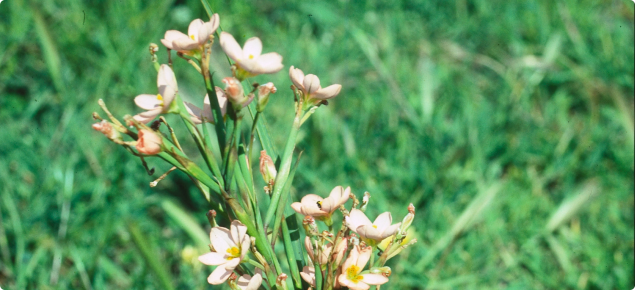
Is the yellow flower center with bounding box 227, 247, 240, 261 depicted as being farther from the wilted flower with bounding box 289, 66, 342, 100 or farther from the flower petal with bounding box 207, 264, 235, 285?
the wilted flower with bounding box 289, 66, 342, 100

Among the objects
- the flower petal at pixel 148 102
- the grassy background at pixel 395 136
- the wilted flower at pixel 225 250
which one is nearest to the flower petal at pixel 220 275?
the wilted flower at pixel 225 250

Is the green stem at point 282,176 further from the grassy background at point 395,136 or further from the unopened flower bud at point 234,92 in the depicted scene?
the grassy background at point 395,136

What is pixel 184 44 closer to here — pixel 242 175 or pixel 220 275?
pixel 242 175

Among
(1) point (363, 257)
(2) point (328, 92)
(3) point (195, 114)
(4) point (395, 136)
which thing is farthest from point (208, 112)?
(4) point (395, 136)

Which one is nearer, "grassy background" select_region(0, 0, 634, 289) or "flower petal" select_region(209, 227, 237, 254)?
"flower petal" select_region(209, 227, 237, 254)

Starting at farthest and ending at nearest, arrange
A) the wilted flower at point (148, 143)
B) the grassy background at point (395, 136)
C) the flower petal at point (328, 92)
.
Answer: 1. the grassy background at point (395, 136)
2. the flower petal at point (328, 92)
3. the wilted flower at point (148, 143)

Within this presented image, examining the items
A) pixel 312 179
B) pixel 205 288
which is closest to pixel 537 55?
pixel 312 179

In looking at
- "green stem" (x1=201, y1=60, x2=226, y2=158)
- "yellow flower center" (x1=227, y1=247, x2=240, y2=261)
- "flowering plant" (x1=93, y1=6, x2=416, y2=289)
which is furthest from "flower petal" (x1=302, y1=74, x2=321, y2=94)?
"yellow flower center" (x1=227, y1=247, x2=240, y2=261)
